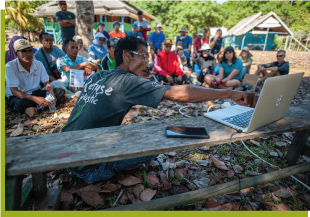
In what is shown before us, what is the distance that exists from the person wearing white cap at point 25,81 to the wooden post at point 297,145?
456 centimetres

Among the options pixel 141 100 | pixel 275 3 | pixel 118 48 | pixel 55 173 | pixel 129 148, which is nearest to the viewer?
pixel 129 148

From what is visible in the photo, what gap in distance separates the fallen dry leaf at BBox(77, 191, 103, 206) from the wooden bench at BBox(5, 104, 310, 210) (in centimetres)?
31

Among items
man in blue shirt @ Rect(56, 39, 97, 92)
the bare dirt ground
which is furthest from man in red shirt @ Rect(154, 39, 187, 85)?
the bare dirt ground

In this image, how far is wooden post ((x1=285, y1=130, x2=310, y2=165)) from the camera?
2.56m

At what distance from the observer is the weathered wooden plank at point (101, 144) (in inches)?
48.2

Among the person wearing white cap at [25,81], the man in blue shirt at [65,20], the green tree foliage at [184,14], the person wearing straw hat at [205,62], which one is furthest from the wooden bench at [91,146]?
the green tree foliage at [184,14]

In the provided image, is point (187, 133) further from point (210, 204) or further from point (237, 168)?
point (237, 168)

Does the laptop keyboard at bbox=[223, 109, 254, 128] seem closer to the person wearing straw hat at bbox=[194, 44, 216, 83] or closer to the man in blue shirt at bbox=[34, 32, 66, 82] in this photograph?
the man in blue shirt at bbox=[34, 32, 66, 82]

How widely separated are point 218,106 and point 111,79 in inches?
138

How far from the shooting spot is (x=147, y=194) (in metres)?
2.02

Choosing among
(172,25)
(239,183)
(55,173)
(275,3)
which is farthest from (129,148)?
(275,3)

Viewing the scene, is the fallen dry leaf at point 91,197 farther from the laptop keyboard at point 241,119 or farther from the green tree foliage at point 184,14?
the green tree foliage at point 184,14

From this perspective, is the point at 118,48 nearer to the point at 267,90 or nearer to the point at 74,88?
the point at 267,90

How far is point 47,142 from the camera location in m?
1.50
